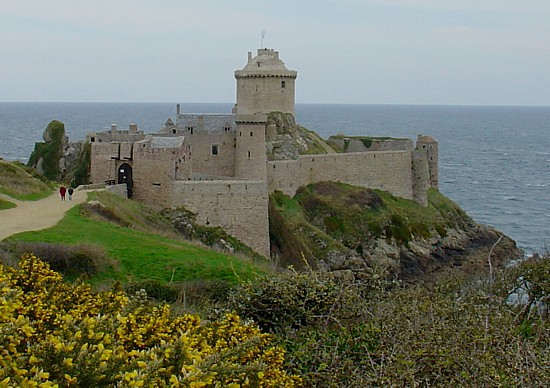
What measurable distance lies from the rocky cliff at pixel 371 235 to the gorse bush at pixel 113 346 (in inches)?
937

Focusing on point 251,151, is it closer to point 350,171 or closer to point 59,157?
point 350,171

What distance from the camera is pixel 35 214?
26391 millimetres

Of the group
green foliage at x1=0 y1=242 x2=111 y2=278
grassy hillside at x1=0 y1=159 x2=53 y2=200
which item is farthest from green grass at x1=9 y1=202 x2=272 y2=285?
grassy hillside at x1=0 y1=159 x2=53 y2=200

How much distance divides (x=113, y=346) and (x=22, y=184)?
25476 mm

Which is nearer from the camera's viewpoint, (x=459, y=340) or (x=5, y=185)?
(x=459, y=340)

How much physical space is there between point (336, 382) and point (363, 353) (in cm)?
110

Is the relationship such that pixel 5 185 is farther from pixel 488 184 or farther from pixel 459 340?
pixel 488 184

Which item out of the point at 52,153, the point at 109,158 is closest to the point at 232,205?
the point at 109,158

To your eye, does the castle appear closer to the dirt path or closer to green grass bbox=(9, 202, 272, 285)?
the dirt path

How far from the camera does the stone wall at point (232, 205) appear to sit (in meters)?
32.9

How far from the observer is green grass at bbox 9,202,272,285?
20875 mm

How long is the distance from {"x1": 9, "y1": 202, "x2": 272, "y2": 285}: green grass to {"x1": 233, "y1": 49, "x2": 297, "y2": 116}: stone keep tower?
72.0 ft

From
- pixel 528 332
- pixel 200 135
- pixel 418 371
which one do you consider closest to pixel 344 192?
pixel 200 135

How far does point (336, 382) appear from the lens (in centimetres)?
1078
